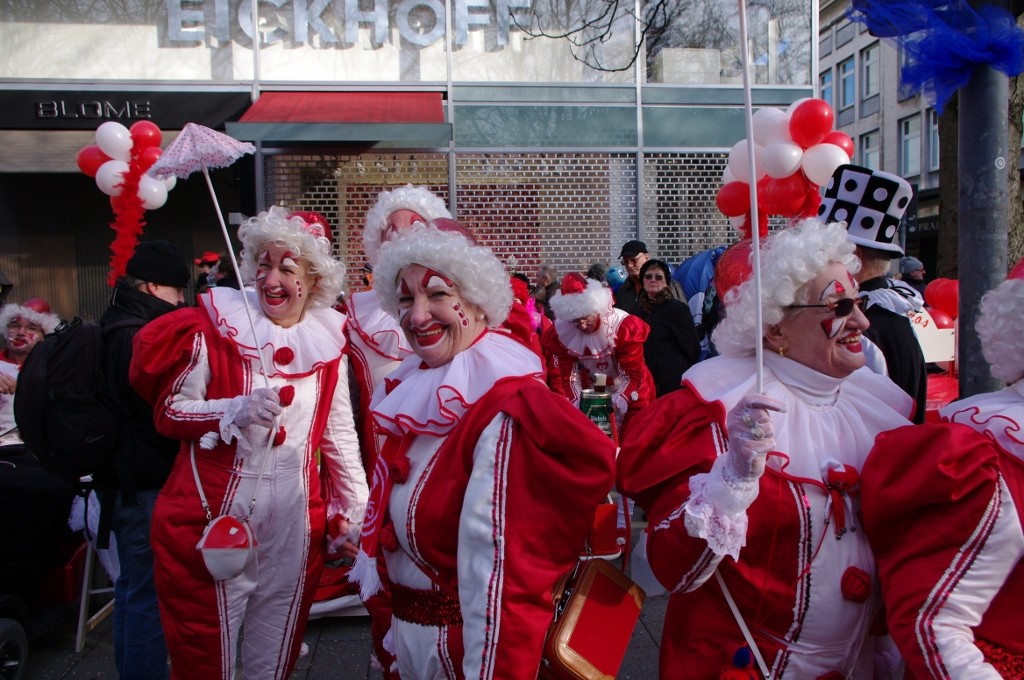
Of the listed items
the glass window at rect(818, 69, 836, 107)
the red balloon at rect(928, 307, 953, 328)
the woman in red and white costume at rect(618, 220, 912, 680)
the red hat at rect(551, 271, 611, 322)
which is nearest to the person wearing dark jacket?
the red hat at rect(551, 271, 611, 322)

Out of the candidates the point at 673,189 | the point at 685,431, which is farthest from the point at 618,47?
the point at 685,431

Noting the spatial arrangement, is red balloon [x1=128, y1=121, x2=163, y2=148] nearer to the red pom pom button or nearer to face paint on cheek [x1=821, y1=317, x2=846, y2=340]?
face paint on cheek [x1=821, y1=317, x2=846, y2=340]

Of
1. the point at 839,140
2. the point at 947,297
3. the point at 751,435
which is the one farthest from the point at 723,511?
the point at 947,297

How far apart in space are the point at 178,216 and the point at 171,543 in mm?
10782

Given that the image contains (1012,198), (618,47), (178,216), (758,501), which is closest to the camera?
(758,501)

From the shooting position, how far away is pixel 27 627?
152 inches

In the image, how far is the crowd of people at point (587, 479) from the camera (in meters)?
1.64

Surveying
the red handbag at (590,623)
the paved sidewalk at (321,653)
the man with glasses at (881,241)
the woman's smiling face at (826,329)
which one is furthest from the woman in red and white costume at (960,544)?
the paved sidewalk at (321,653)

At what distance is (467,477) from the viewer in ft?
6.32

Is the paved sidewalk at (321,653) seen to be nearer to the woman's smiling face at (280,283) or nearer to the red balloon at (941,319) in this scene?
the woman's smiling face at (280,283)

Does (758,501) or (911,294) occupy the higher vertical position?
(911,294)

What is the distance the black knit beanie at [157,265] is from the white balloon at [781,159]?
234cm

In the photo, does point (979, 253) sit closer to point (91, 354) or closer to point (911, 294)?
point (911, 294)

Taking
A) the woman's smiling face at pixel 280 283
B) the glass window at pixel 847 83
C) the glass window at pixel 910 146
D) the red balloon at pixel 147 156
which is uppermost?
the glass window at pixel 847 83
